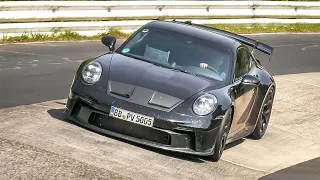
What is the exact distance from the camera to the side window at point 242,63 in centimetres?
1055

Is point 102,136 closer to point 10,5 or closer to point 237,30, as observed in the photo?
point 10,5

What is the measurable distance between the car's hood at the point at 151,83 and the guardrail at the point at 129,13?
8247 mm

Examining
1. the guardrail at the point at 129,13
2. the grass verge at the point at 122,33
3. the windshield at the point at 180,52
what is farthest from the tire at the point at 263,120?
the guardrail at the point at 129,13

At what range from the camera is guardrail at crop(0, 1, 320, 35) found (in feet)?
58.9

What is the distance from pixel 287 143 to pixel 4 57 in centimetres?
589

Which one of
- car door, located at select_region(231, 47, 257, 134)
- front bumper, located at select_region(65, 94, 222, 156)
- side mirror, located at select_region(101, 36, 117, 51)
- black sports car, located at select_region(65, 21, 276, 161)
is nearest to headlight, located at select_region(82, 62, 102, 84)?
black sports car, located at select_region(65, 21, 276, 161)

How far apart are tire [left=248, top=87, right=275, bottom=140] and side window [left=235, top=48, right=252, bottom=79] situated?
60cm

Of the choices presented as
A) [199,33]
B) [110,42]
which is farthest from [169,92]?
[199,33]

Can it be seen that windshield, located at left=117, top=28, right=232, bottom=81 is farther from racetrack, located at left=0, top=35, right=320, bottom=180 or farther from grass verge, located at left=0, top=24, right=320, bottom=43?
grass verge, located at left=0, top=24, right=320, bottom=43

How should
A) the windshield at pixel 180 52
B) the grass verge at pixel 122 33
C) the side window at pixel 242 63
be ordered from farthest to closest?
the grass verge at pixel 122 33 → the side window at pixel 242 63 → the windshield at pixel 180 52

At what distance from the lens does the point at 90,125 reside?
30.6 feet

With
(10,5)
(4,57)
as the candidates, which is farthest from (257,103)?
(10,5)

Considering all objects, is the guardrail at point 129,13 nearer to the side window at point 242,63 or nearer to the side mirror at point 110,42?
the side mirror at point 110,42

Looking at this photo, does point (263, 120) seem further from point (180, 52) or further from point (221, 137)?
point (221, 137)
